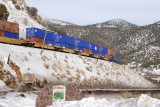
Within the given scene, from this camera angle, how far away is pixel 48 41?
37.3 m

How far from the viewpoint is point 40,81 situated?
2248 centimetres

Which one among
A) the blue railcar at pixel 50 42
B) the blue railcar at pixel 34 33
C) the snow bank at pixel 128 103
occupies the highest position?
the blue railcar at pixel 34 33

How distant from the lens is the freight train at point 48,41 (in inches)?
1228

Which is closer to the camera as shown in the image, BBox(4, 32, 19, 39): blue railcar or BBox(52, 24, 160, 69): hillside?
BBox(4, 32, 19, 39): blue railcar

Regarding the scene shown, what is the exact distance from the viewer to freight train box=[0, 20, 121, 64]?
31.2 m

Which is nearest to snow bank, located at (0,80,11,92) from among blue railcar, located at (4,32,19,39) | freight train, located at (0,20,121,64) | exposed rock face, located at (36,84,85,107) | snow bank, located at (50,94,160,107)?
exposed rock face, located at (36,84,85,107)

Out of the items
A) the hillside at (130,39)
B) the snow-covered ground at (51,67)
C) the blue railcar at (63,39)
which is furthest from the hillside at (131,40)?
the snow-covered ground at (51,67)

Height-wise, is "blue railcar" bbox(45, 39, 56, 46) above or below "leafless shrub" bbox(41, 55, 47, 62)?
above

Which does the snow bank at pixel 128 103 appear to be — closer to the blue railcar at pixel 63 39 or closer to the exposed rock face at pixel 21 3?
the blue railcar at pixel 63 39

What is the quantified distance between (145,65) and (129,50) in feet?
79.6

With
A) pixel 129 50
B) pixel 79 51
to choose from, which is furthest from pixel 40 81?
pixel 129 50

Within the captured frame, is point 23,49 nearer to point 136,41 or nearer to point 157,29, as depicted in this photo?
point 136,41

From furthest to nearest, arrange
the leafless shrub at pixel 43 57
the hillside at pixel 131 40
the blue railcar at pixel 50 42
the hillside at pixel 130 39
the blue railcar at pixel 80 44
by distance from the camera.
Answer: the hillside at pixel 130 39, the hillside at pixel 131 40, the blue railcar at pixel 80 44, the blue railcar at pixel 50 42, the leafless shrub at pixel 43 57

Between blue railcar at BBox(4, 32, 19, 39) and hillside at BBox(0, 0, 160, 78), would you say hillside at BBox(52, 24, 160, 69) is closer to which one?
hillside at BBox(0, 0, 160, 78)
